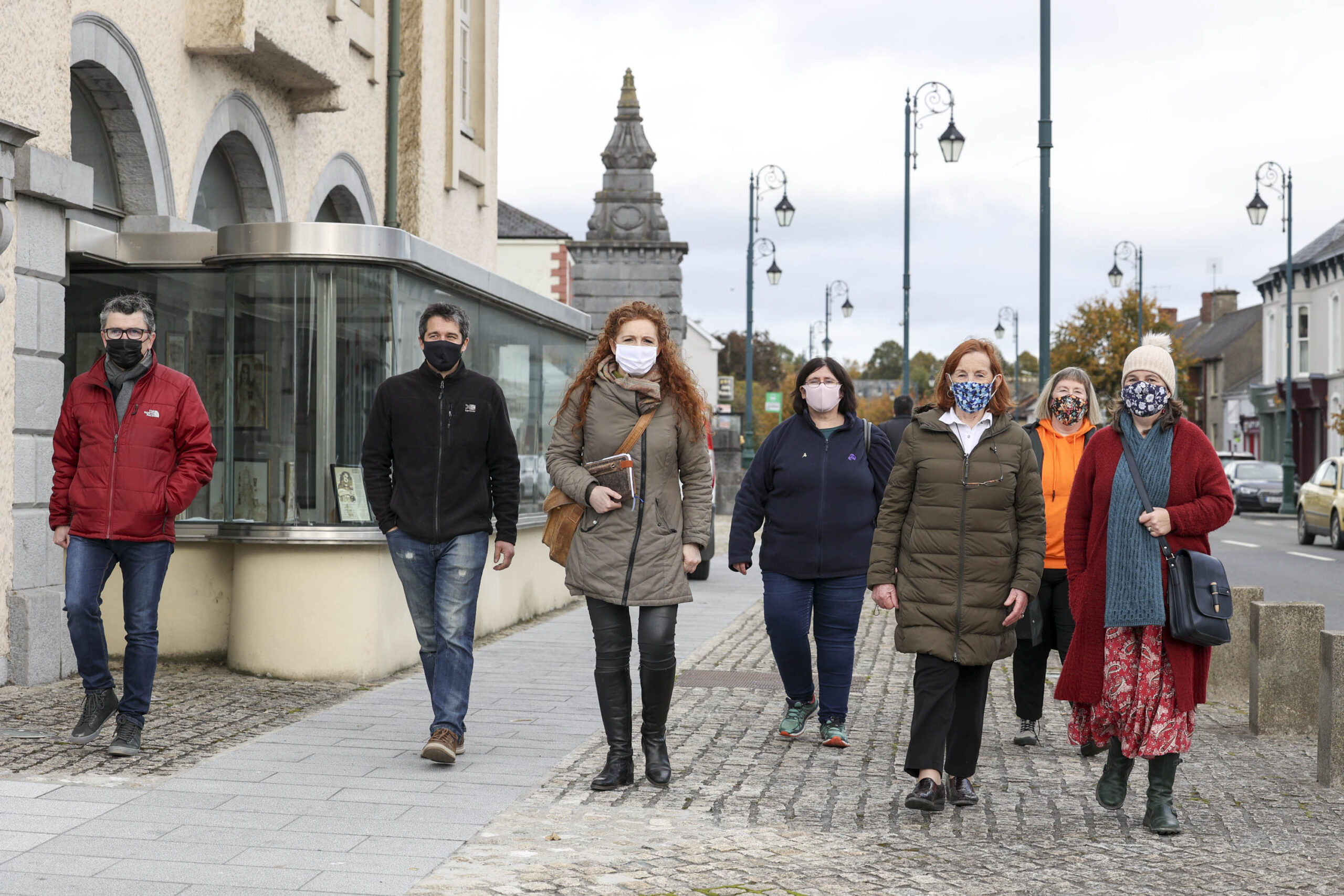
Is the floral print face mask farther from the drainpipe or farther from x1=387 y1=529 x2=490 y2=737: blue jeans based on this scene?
the drainpipe

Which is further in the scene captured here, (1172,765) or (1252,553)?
(1252,553)

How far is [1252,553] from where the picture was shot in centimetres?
2372

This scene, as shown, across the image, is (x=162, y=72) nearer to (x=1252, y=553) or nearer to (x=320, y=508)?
(x=320, y=508)

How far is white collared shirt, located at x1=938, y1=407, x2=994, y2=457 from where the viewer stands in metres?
5.96

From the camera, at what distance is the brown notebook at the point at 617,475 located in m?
6.11

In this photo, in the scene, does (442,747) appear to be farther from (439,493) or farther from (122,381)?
(122,381)

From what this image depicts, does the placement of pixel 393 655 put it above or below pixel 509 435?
below

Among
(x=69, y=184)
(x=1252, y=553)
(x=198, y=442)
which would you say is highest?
(x=69, y=184)

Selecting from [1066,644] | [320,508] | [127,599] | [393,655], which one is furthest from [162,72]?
[1066,644]

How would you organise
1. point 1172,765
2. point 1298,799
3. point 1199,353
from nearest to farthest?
point 1172,765, point 1298,799, point 1199,353

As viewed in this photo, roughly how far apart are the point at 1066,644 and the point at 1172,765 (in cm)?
170

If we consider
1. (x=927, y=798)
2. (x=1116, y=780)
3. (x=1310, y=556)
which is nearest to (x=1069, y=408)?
(x=1116, y=780)

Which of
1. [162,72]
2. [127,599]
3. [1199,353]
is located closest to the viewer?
[127,599]

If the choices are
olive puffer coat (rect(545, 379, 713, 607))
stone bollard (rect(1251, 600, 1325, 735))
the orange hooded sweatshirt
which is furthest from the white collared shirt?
stone bollard (rect(1251, 600, 1325, 735))
